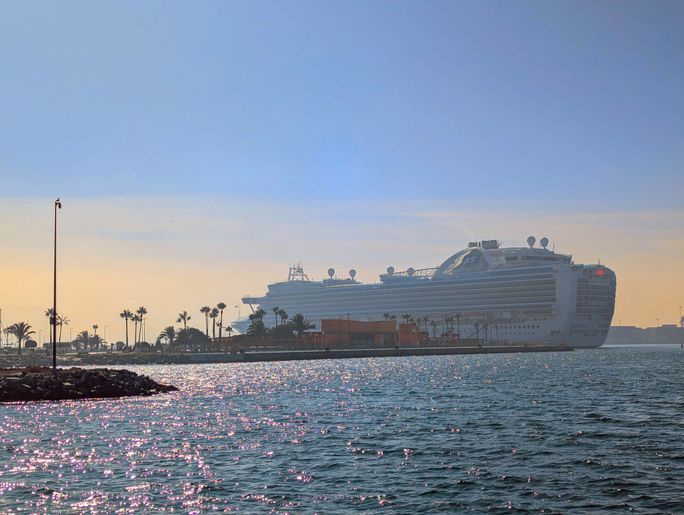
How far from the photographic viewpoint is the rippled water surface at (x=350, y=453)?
23.5 m

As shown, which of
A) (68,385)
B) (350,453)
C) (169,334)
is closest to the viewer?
(350,453)

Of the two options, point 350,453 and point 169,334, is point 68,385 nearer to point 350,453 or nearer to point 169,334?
point 350,453

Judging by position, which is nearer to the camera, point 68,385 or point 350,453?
point 350,453

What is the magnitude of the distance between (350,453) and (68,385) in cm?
3611

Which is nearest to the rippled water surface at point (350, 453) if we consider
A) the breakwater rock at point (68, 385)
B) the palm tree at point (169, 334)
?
the breakwater rock at point (68, 385)

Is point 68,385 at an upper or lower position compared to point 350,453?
upper

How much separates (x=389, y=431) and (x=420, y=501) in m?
15.8

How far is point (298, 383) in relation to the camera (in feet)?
256

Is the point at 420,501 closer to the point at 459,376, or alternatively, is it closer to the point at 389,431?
the point at 389,431

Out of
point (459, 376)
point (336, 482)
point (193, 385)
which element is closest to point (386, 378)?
point (459, 376)

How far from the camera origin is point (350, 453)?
3203 centimetres

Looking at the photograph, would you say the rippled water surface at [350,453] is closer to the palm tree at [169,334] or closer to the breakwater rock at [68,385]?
the breakwater rock at [68,385]

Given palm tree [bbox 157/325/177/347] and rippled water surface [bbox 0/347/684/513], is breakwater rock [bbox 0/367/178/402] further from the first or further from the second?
palm tree [bbox 157/325/177/347]

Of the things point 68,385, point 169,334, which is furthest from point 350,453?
point 169,334
